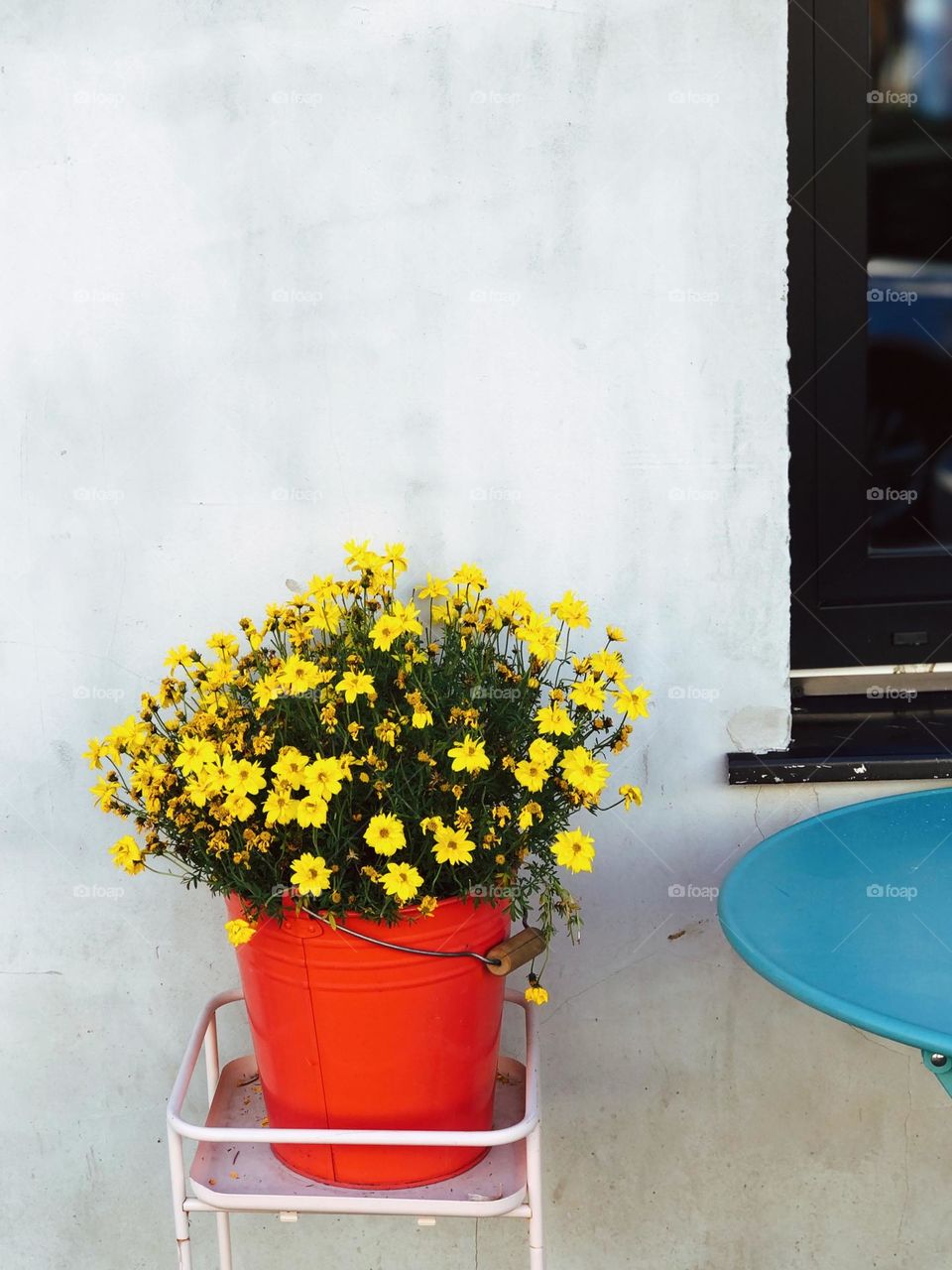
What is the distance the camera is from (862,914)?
1414mm

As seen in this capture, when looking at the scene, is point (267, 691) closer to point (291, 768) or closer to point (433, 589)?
point (291, 768)

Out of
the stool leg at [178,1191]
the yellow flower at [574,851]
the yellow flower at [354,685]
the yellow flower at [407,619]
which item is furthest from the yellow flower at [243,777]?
the stool leg at [178,1191]

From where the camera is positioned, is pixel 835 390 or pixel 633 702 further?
pixel 835 390

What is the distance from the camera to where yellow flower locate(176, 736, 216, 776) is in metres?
1.31

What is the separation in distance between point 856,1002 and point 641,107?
1.20m

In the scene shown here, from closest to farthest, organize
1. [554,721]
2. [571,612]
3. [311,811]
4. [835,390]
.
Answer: [311,811] < [554,721] < [571,612] < [835,390]

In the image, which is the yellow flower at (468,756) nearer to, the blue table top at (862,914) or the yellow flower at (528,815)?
the yellow flower at (528,815)

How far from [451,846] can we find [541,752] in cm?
15

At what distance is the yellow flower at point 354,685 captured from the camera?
1.32 meters

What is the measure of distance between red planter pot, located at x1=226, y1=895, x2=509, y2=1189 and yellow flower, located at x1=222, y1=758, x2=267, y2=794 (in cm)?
17

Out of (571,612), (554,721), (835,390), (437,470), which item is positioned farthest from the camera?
(835,390)

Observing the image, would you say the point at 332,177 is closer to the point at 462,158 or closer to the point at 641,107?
the point at 462,158

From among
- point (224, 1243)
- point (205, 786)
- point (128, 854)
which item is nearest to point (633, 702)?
point (205, 786)

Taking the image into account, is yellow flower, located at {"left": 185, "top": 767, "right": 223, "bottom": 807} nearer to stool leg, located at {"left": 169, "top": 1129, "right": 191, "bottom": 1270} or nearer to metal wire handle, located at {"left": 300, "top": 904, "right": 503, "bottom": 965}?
metal wire handle, located at {"left": 300, "top": 904, "right": 503, "bottom": 965}
